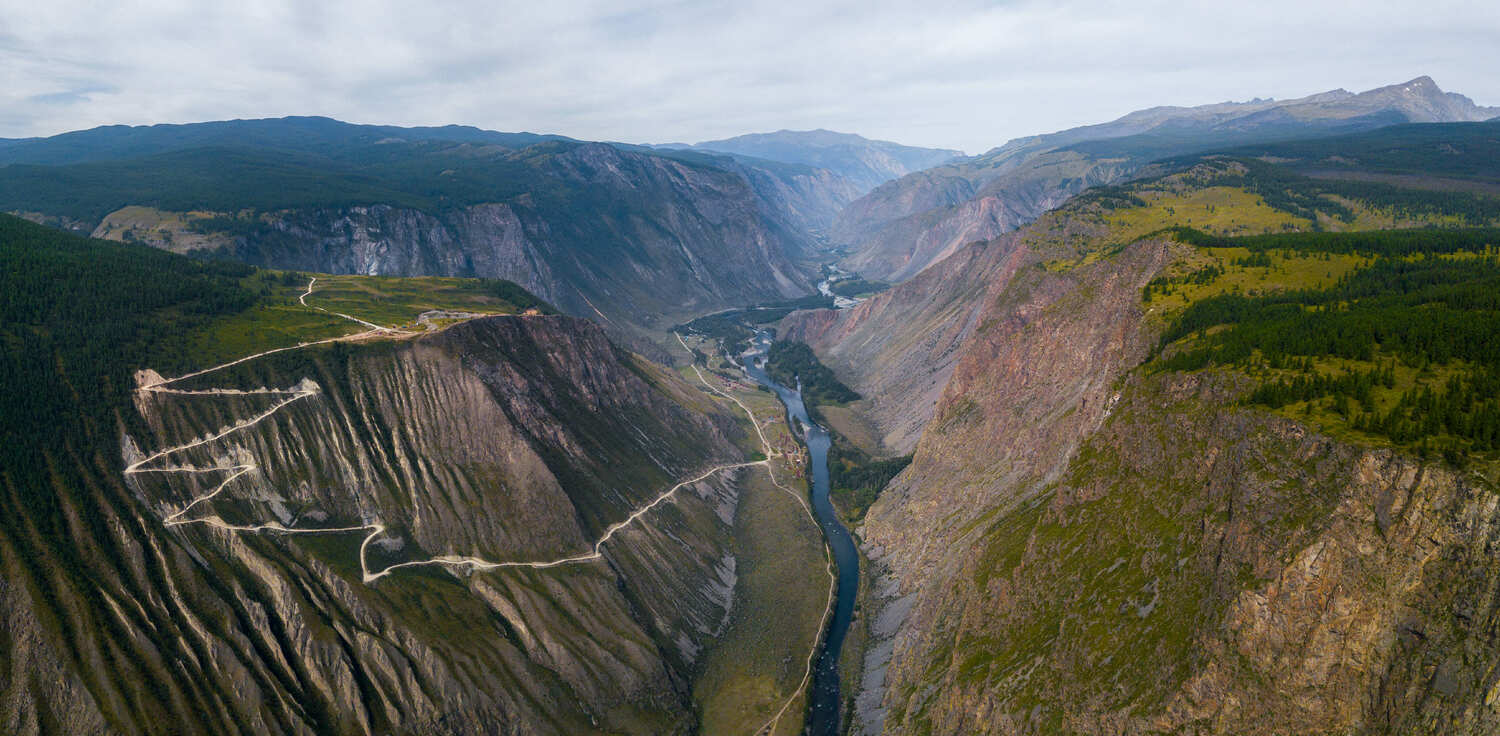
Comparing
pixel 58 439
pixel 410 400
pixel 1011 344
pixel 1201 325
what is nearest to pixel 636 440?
pixel 410 400

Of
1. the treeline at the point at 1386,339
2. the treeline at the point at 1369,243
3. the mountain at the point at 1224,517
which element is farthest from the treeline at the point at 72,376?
the treeline at the point at 1369,243

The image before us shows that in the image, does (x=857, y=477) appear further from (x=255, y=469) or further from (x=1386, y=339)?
(x=255, y=469)

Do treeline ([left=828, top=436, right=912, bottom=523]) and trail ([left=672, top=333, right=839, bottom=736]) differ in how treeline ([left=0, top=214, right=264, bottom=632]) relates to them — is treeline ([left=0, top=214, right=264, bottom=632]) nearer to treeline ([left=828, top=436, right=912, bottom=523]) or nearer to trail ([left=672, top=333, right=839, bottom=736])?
trail ([left=672, top=333, right=839, bottom=736])

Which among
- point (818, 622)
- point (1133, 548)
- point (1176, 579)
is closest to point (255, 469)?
point (818, 622)

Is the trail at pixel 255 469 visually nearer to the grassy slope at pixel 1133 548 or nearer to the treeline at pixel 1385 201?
the grassy slope at pixel 1133 548

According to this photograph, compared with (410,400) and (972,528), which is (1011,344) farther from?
(410,400)

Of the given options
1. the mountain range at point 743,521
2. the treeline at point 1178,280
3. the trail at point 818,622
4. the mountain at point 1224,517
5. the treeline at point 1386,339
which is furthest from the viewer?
the treeline at point 1178,280
